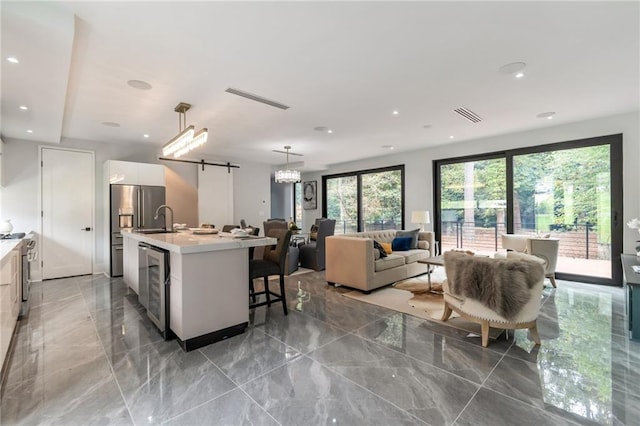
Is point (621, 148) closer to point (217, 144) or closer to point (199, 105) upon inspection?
point (199, 105)

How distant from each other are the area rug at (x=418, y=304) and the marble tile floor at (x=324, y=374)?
141 mm

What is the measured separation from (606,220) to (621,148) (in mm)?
1134

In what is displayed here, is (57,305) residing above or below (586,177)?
below

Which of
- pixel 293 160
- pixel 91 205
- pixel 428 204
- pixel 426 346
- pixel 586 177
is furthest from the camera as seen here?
pixel 293 160

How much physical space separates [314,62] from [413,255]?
12.2 feet

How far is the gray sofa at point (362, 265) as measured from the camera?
163 inches

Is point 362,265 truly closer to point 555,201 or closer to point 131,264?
point 131,264

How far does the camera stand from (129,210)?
542cm

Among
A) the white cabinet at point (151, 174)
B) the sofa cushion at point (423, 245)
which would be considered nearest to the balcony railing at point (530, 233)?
the sofa cushion at point (423, 245)

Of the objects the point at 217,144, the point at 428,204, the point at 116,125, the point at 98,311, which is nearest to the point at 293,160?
the point at 217,144

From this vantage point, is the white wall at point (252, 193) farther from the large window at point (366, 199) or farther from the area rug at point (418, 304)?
the area rug at point (418, 304)

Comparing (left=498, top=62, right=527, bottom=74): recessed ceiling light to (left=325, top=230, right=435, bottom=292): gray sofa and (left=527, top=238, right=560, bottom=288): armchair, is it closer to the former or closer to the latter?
(left=325, top=230, right=435, bottom=292): gray sofa

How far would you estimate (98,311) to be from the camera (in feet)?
11.3

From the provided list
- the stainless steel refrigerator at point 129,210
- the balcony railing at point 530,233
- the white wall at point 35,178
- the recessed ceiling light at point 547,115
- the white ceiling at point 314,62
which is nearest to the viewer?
the white ceiling at point 314,62
